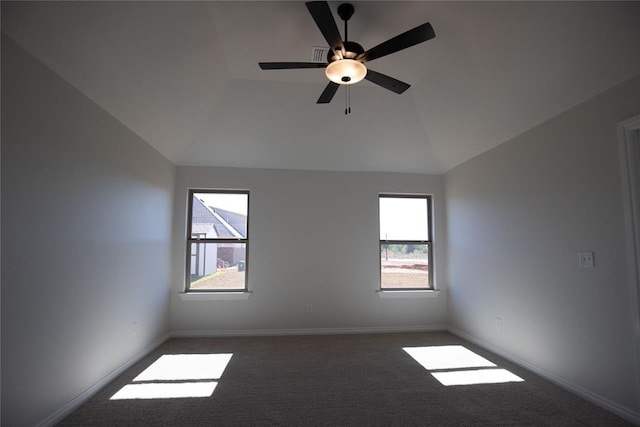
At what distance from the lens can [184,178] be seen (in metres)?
4.41

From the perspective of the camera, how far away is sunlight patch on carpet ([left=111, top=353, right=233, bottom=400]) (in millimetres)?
2613

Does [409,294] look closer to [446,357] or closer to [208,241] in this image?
[446,357]

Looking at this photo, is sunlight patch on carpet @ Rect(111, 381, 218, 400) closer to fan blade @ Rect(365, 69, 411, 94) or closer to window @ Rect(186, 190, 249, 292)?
window @ Rect(186, 190, 249, 292)

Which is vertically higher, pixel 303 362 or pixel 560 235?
pixel 560 235

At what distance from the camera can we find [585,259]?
2547mm

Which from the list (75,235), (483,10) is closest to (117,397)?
(75,235)

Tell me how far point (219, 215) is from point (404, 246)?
2.81 metres

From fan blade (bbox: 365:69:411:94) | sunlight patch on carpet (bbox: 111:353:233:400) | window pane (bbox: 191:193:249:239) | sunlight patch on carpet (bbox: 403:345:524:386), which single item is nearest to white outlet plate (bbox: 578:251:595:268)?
sunlight patch on carpet (bbox: 403:345:524:386)

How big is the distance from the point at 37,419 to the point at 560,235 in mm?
4209

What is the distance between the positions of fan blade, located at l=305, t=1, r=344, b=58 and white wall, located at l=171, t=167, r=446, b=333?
2.65 m

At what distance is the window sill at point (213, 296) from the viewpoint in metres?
4.25

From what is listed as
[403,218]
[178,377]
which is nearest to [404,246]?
[403,218]

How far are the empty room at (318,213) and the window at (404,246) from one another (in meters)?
0.03

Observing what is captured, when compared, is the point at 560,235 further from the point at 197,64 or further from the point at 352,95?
the point at 197,64
